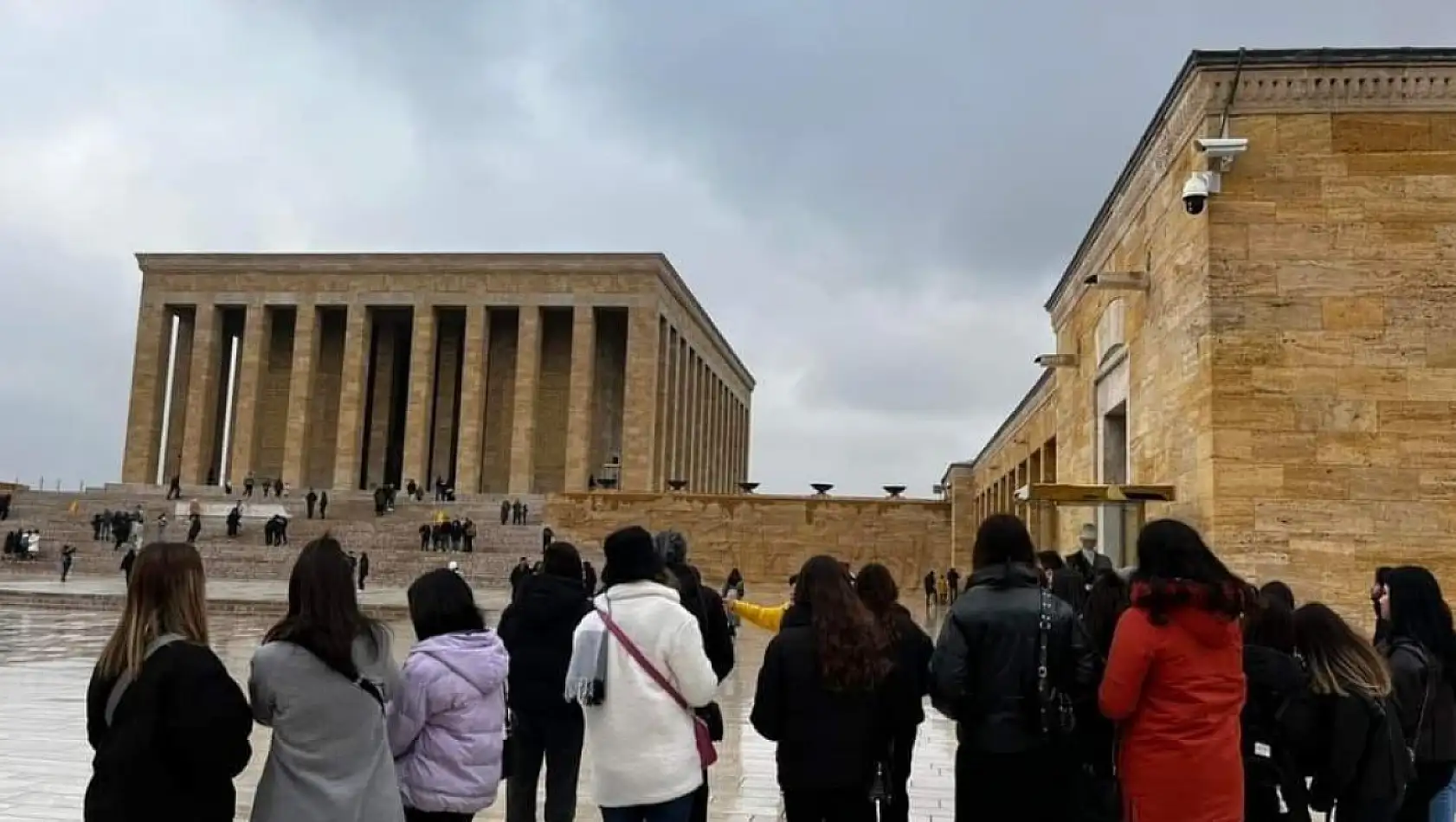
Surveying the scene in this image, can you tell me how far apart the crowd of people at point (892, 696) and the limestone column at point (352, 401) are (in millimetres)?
44262

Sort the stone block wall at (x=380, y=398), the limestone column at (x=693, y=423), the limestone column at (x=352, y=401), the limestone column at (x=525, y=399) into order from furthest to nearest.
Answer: the limestone column at (x=693, y=423), the stone block wall at (x=380, y=398), the limestone column at (x=352, y=401), the limestone column at (x=525, y=399)

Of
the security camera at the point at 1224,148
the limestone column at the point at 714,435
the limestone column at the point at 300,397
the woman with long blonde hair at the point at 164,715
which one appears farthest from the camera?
the limestone column at the point at 714,435

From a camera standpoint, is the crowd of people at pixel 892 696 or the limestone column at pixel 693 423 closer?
the crowd of people at pixel 892 696

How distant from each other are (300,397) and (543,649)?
4472 centimetres

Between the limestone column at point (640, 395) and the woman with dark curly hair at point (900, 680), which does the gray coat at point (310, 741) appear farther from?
the limestone column at point (640, 395)

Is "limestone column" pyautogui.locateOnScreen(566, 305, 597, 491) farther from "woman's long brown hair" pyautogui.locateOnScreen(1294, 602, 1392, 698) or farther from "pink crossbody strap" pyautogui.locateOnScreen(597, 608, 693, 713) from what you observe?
"woman's long brown hair" pyautogui.locateOnScreen(1294, 602, 1392, 698)

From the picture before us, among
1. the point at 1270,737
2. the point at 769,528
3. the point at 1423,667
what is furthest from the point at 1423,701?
the point at 769,528

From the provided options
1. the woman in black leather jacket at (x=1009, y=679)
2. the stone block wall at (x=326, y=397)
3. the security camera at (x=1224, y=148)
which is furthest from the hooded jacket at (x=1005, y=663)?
the stone block wall at (x=326, y=397)

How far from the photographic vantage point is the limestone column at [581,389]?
44938mm

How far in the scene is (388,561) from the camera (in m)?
30.1

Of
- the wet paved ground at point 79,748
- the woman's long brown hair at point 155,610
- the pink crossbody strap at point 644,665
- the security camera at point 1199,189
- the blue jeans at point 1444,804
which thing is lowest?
the wet paved ground at point 79,748

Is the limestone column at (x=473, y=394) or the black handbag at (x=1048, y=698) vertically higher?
the limestone column at (x=473, y=394)

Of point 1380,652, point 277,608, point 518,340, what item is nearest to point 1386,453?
point 1380,652

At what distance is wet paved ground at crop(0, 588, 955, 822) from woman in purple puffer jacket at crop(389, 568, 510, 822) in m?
2.29
